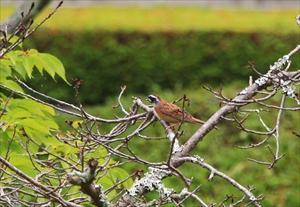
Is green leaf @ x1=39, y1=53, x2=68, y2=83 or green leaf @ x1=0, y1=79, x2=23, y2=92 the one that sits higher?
green leaf @ x1=39, y1=53, x2=68, y2=83

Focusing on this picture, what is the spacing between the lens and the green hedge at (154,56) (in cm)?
1044

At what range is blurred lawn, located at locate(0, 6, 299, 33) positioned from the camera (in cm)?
1091

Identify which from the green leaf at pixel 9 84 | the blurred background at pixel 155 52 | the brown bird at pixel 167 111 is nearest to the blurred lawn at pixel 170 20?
the blurred background at pixel 155 52

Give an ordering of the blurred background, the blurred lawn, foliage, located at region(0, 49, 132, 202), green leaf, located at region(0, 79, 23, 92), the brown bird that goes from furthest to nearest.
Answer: the blurred lawn, the blurred background, green leaf, located at region(0, 79, 23, 92), foliage, located at region(0, 49, 132, 202), the brown bird

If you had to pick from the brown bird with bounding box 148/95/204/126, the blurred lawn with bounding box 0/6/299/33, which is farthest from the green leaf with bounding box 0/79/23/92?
the blurred lawn with bounding box 0/6/299/33

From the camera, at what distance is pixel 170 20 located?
11.7m

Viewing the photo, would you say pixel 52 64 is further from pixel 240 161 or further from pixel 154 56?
pixel 154 56

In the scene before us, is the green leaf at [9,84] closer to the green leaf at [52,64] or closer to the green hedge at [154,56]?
the green leaf at [52,64]

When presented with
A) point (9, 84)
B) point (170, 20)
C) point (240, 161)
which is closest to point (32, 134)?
point (9, 84)

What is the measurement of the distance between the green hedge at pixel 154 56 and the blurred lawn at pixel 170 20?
0.17 meters

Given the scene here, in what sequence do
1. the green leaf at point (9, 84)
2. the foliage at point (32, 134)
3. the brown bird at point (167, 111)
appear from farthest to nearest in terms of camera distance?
the green leaf at point (9, 84) → the foliage at point (32, 134) → the brown bird at point (167, 111)

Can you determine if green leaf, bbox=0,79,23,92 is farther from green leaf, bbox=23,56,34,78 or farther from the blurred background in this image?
the blurred background

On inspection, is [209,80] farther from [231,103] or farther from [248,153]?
[231,103]

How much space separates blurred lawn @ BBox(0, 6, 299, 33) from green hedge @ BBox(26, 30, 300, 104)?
0.17 metres
